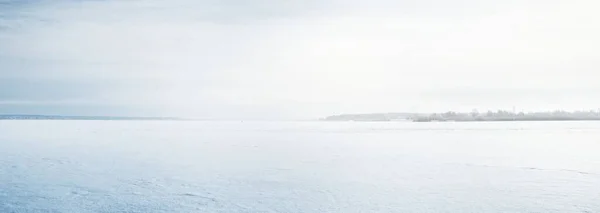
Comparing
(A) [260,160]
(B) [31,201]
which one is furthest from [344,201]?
(A) [260,160]

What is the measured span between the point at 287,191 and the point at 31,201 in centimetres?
307

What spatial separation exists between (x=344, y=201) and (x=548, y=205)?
7.40 feet

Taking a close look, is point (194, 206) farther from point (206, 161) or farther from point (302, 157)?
point (302, 157)

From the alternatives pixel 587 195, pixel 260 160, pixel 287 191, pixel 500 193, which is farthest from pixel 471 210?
pixel 260 160

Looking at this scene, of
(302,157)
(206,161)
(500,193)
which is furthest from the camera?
(302,157)

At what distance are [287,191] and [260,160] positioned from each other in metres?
4.13

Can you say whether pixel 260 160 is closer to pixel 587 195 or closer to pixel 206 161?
pixel 206 161

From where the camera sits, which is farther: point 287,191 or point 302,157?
point 302,157

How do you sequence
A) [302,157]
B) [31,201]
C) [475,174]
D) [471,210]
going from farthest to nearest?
[302,157] < [475,174] < [31,201] < [471,210]

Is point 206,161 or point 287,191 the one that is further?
point 206,161

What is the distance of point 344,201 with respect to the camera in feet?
18.3

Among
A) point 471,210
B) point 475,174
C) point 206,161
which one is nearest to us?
point 471,210

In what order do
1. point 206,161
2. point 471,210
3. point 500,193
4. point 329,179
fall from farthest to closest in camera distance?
point 206,161, point 329,179, point 500,193, point 471,210

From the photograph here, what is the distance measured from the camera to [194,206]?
17.3ft
